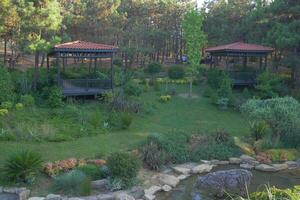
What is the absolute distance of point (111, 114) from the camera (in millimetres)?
18719

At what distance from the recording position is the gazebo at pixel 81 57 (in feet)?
71.4

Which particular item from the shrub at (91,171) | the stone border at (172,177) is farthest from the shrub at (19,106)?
the stone border at (172,177)

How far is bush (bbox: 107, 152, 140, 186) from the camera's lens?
39.1 feet

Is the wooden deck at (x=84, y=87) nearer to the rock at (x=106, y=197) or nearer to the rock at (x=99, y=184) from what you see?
the rock at (x=99, y=184)

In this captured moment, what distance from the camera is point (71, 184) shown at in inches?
456

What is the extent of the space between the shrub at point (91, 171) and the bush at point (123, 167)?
1.86 feet

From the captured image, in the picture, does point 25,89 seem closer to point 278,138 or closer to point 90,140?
point 90,140

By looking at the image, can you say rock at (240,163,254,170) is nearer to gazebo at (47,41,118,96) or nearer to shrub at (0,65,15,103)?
gazebo at (47,41,118,96)

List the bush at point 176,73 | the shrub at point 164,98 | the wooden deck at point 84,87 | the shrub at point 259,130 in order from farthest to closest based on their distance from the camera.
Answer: the bush at point 176,73, the shrub at point 164,98, the wooden deck at point 84,87, the shrub at point 259,130

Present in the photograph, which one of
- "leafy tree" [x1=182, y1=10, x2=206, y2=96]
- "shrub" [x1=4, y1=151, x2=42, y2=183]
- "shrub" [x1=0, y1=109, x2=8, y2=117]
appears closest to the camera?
"shrub" [x1=4, y1=151, x2=42, y2=183]

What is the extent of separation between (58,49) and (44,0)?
9.70 feet

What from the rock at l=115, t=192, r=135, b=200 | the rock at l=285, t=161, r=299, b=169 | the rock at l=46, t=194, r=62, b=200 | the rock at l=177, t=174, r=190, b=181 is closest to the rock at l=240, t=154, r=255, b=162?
the rock at l=285, t=161, r=299, b=169

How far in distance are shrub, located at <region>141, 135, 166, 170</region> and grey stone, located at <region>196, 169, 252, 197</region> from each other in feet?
7.37

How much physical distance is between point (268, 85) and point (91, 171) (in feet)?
46.5
